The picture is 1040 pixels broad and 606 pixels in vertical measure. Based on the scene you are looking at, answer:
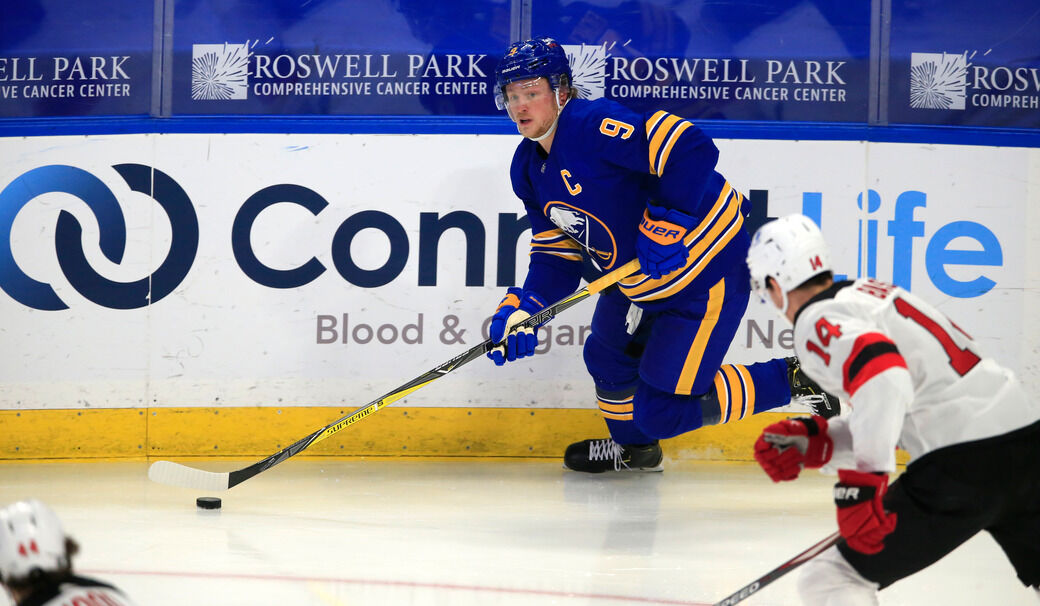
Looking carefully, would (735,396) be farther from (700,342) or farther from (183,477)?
(183,477)

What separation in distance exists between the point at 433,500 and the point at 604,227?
46.8 inches

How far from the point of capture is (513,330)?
3943 mm

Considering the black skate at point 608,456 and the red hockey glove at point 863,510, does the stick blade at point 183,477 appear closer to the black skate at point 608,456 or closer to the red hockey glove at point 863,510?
the black skate at point 608,456

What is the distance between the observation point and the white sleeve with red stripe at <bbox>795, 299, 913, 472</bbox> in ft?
6.30

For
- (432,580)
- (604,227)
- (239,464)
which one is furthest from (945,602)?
(239,464)

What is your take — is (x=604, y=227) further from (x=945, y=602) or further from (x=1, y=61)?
(x=1, y=61)

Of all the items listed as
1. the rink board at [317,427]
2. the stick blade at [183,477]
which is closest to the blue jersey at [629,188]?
the rink board at [317,427]

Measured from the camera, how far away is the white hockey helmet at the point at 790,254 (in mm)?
2094

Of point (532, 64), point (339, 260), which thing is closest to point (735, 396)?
point (532, 64)

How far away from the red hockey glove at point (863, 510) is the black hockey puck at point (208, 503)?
2.46 metres

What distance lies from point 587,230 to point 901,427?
208 centimetres

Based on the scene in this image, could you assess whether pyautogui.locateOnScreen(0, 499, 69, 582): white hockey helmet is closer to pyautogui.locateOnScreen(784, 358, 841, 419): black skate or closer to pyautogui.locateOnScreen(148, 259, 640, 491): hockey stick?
pyautogui.locateOnScreen(148, 259, 640, 491): hockey stick

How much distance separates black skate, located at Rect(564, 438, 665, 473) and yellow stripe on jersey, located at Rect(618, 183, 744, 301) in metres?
0.87

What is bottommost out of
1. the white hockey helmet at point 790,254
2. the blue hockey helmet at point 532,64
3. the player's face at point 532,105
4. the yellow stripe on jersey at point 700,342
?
the yellow stripe on jersey at point 700,342
